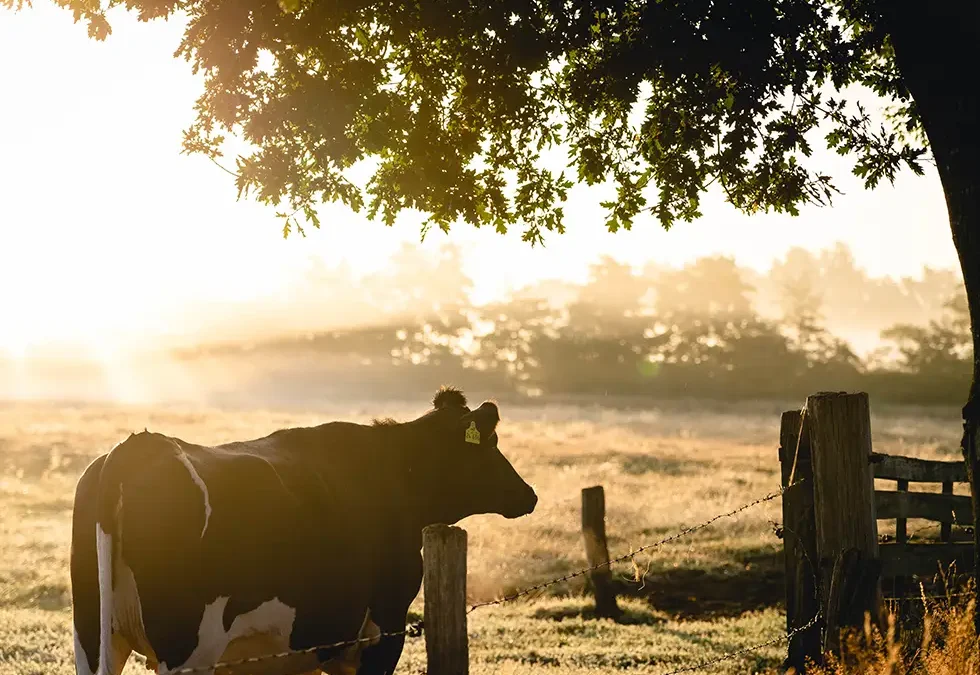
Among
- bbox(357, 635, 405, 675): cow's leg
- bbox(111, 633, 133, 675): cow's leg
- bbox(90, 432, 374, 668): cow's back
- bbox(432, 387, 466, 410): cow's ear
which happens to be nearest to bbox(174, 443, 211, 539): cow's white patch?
bbox(90, 432, 374, 668): cow's back

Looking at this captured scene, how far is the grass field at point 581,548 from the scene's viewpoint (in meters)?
12.3

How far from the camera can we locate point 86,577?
675 centimetres

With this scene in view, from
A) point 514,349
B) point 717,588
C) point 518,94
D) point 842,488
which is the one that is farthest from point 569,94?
point 514,349

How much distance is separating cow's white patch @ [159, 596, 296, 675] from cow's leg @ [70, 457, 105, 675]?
58 cm

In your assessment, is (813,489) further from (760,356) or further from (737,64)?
(760,356)

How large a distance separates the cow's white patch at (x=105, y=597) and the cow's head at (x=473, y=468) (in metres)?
3.36

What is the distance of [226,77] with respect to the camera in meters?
9.18

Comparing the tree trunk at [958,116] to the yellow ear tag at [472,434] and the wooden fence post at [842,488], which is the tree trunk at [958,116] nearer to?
the wooden fence post at [842,488]

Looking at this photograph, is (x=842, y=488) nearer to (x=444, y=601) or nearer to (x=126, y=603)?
(x=444, y=601)

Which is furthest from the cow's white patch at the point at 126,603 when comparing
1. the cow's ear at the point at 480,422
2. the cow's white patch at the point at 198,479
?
the cow's ear at the point at 480,422

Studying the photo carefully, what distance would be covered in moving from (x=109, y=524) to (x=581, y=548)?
1535 centimetres

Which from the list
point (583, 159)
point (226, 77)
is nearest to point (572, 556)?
point (583, 159)

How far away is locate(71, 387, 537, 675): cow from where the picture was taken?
21.2ft

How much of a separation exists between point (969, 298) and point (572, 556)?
13.5 metres
